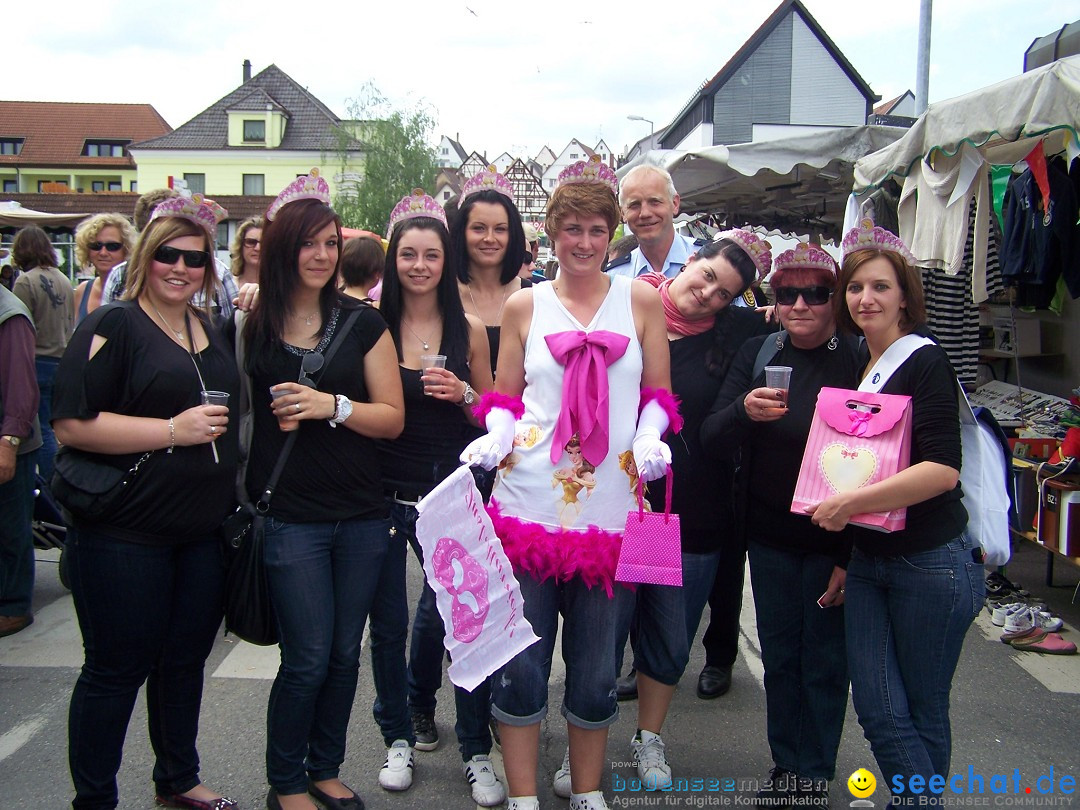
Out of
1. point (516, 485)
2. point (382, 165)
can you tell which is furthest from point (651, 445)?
point (382, 165)

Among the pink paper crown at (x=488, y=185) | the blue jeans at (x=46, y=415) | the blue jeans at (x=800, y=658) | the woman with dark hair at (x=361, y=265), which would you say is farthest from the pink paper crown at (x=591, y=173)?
the blue jeans at (x=46, y=415)

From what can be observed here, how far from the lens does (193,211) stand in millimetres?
2658

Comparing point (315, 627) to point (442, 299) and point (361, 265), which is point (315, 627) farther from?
point (361, 265)

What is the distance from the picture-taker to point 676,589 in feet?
9.41

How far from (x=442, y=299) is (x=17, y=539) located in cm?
285

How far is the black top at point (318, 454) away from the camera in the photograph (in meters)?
2.58

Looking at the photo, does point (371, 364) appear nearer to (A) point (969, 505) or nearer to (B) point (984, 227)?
(A) point (969, 505)

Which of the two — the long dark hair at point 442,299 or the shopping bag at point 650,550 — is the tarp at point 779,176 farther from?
the shopping bag at point 650,550

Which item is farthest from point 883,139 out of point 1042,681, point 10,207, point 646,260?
point 10,207

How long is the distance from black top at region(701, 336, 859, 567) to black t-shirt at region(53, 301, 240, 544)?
163cm

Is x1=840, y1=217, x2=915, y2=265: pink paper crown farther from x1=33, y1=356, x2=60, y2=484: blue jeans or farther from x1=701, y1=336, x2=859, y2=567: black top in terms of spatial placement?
x1=33, y1=356, x2=60, y2=484: blue jeans

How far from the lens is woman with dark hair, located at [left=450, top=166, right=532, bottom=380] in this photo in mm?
3492

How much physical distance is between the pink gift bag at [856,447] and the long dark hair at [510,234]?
1.53 m

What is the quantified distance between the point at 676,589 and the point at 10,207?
55.9 feet
